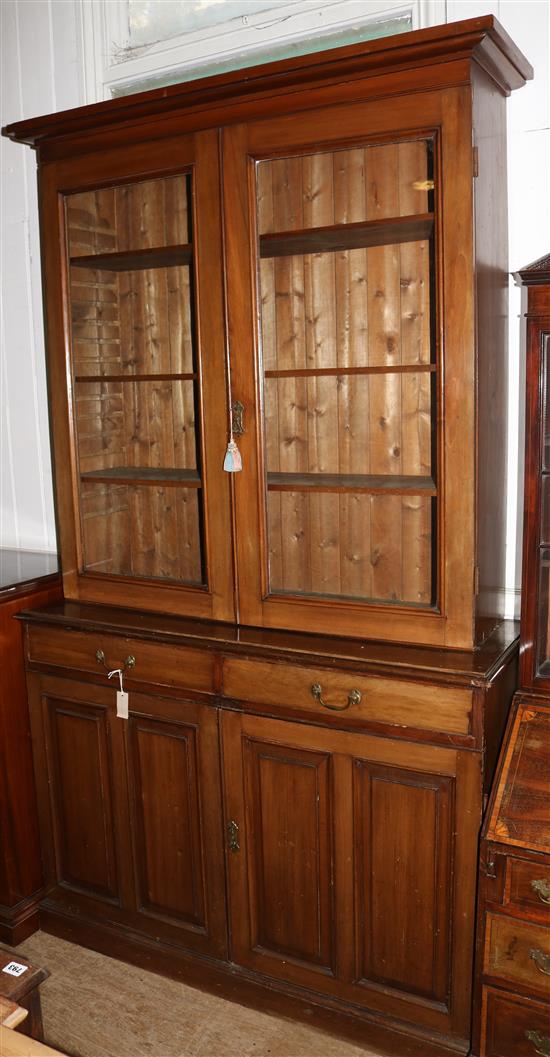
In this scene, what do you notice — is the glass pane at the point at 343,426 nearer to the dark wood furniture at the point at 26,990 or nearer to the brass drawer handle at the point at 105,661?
the brass drawer handle at the point at 105,661

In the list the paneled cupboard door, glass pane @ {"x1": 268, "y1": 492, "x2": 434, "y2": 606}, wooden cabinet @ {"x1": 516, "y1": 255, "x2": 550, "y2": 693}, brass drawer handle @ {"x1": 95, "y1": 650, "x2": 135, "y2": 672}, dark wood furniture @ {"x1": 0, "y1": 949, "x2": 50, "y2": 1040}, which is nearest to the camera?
dark wood furniture @ {"x1": 0, "y1": 949, "x2": 50, "y2": 1040}

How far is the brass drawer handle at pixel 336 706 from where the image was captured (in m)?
1.95

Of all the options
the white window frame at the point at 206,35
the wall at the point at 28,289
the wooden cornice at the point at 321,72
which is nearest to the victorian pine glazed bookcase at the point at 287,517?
the wooden cornice at the point at 321,72

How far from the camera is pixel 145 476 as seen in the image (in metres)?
2.39

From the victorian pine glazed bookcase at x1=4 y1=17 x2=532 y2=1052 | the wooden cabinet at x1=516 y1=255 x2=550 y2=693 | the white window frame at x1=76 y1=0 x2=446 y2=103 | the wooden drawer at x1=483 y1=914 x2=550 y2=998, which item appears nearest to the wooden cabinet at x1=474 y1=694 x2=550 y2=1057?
the wooden drawer at x1=483 y1=914 x2=550 y2=998

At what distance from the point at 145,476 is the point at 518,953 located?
1428mm

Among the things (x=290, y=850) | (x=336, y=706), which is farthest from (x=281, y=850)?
(x=336, y=706)

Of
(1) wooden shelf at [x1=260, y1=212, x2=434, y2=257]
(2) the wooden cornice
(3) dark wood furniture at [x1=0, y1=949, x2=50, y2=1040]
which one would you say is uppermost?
(2) the wooden cornice

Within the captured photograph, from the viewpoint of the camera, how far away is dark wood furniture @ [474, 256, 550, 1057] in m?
1.66

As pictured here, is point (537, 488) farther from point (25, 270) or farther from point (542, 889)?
point (25, 270)

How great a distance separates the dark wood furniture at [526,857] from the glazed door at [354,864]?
14 centimetres

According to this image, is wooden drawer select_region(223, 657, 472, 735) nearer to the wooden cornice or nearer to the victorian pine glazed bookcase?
the victorian pine glazed bookcase

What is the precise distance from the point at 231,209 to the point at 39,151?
657 mm

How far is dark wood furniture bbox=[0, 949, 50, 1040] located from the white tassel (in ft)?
3.62
